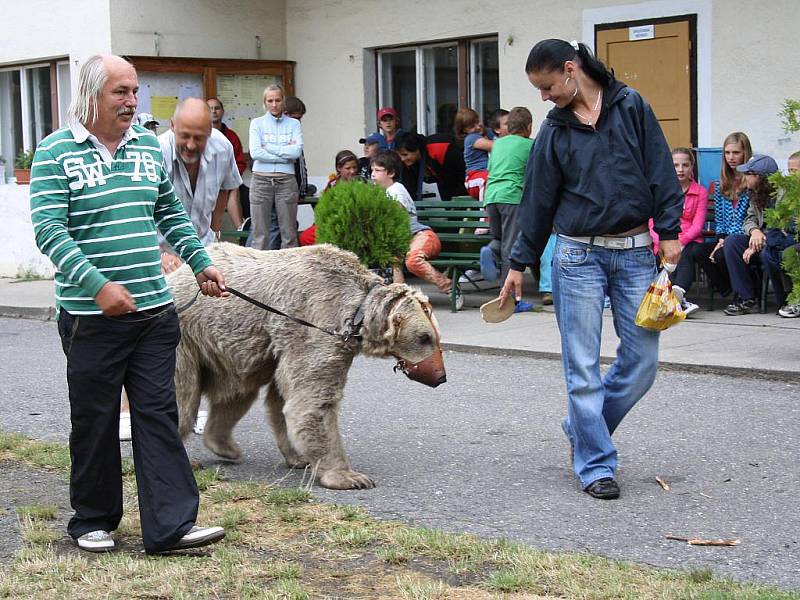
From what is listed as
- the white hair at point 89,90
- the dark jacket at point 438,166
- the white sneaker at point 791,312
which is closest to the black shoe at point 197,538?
the white hair at point 89,90

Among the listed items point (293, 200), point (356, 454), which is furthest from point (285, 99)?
point (356, 454)

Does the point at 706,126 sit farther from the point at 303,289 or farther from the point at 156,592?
the point at 156,592

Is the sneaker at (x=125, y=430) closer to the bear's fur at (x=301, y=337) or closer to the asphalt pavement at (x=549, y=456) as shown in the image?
the asphalt pavement at (x=549, y=456)

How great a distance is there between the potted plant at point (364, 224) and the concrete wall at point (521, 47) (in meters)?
3.45

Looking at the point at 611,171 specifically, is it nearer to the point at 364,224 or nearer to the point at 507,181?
the point at 364,224

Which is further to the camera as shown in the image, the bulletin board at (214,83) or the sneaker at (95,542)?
the bulletin board at (214,83)

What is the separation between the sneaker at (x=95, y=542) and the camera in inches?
203

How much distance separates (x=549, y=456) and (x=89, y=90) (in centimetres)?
325

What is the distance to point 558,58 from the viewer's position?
585 centimetres

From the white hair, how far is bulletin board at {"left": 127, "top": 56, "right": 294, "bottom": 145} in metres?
10.6

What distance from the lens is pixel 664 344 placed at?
33.9ft

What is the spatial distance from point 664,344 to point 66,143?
255 inches

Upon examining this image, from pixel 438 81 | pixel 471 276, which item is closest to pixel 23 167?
pixel 438 81

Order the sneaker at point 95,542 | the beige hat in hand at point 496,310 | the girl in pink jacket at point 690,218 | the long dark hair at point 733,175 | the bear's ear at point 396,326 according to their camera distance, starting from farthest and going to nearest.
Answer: the girl in pink jacket at point 690,218 < the long dark hair at point 733,175 < the beige hat in hand at point 496,310 < the bear's ear at point 396,326 < the sneaker at point 95,542
